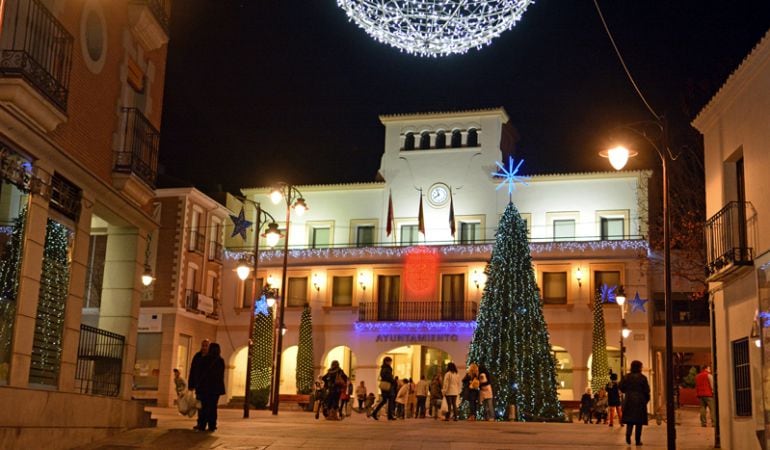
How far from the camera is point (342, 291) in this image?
46844 millimetres

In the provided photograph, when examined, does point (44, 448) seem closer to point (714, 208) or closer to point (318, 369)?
point (714, 208)

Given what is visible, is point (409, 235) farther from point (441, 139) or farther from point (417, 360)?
point (417, 360)

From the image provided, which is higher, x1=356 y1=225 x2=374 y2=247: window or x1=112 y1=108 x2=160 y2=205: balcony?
x1=356 y1=225 x2=374 y2=247: window

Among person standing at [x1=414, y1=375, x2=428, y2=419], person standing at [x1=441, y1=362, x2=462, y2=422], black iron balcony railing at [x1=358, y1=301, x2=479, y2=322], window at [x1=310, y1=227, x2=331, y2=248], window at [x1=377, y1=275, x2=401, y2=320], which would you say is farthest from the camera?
window at [x1=310, y1=227, x2=331, y2=248]

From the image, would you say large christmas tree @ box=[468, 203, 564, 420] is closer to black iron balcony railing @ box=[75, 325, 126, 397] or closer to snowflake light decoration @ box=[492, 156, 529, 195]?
snowflake light decoration @ box=[492, 156, 529, 195]

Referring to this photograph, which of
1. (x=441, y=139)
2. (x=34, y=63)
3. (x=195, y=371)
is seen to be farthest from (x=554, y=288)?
(x=34, y=63)

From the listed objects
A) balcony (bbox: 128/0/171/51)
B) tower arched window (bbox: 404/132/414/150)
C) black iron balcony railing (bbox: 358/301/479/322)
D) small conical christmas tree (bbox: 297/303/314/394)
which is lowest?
small conical christmas tree (bbox: 297/303/314/394)

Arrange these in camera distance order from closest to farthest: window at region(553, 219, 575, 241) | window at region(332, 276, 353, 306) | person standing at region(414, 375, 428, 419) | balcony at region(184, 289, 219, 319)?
person standing at region(414, 375, 428, 419) < balcony at region(184, 289, 219, 319) < window at region(553, 219, 575, 241) < window at region(332, 276, 353, 306)

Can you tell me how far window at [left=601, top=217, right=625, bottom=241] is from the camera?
44.6 meters

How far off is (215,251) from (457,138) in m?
13.4

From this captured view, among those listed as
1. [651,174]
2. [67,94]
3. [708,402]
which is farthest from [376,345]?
[67,94]

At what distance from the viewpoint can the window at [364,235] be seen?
4800cm

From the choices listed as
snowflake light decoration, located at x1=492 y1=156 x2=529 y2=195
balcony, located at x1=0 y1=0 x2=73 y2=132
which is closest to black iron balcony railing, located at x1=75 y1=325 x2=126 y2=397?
balcony, located at x1=0 y1=0 x2=73 y2=132

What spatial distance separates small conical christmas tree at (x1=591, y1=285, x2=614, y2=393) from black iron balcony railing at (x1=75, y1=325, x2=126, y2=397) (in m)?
26.5
